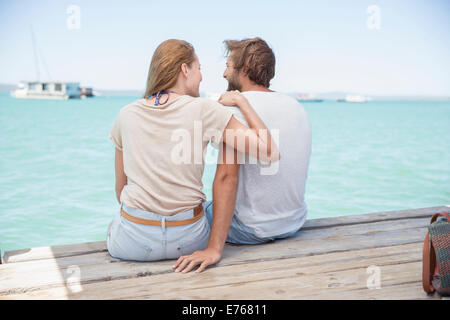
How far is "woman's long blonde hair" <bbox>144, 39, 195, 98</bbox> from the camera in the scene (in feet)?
6.10

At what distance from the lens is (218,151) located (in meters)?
2.01

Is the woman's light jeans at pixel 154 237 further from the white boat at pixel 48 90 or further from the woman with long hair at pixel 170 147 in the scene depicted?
the white boat at pixel 48 90

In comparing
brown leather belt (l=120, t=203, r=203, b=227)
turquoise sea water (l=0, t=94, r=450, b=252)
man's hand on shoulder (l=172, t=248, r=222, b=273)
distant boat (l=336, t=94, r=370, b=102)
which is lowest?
distant boat (l=336, t=94, r=370, b=102)

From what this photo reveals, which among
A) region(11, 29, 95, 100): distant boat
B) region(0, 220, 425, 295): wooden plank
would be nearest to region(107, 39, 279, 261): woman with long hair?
region(0, 220, 425, 295): wooden plank

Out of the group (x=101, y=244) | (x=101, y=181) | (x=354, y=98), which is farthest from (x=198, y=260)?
(x=354, y=98)

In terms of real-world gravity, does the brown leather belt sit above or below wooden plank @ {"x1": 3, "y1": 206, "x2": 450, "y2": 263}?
above

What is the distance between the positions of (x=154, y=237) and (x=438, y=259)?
113 cm

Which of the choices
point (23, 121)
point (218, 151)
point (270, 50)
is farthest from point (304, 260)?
point (23, 121)

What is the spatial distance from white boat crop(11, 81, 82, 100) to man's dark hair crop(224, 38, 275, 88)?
48.0 meters

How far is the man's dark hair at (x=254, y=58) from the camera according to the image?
211 centimetres

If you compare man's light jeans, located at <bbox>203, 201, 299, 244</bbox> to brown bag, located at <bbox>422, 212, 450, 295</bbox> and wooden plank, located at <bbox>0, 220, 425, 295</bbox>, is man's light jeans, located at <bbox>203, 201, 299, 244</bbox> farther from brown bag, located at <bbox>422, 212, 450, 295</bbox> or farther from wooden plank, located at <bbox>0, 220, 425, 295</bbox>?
brown bag, located at <bbox>422, 212, 450, 295</bbox>

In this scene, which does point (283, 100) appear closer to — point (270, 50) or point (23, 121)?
point (270, 50)

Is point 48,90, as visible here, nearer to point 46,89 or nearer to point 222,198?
point 46,89

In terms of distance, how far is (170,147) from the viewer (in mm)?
1826
